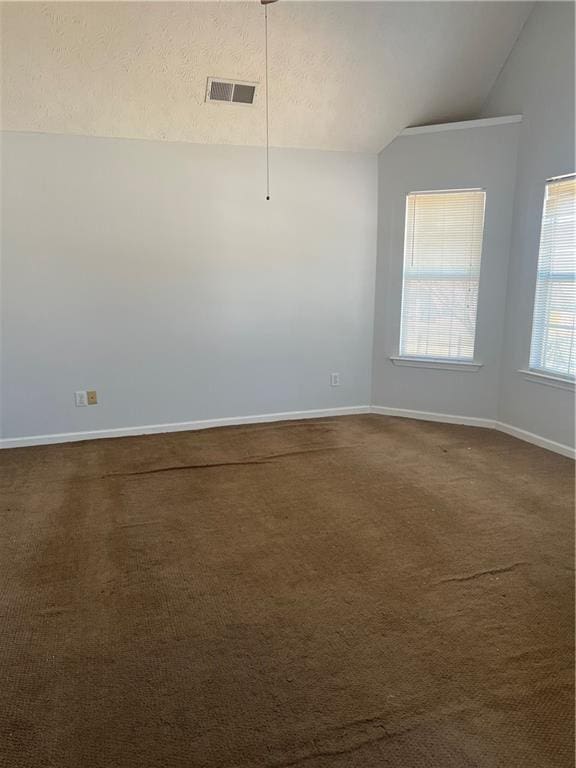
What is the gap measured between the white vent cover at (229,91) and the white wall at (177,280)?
44cm

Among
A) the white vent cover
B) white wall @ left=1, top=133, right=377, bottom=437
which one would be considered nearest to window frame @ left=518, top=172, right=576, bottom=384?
white wall @ left=1, top=133, right=377, bottom=437

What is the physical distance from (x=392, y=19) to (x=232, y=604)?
3615mm

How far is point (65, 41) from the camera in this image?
301 centimetres

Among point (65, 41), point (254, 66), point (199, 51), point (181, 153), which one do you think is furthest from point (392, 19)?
point (65, 41)

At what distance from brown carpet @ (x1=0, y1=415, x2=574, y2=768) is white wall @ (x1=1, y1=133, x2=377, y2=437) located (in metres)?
0.87

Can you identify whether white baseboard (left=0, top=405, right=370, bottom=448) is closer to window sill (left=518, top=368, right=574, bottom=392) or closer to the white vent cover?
window sill (left=518, top=368, right=574, bottom=392)

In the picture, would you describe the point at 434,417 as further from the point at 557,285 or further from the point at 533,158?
the point at 533,158

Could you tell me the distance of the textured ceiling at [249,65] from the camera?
299 cm

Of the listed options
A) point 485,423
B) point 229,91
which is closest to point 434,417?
point 485,423

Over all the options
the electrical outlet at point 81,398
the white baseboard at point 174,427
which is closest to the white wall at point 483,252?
the white baseboard at point 174,427

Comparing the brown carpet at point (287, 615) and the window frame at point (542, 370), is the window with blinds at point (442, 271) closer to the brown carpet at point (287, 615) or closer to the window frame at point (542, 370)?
the window frame at point (542, 370)

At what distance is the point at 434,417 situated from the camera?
453 centimetres

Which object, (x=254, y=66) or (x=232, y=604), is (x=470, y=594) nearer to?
(x=232, y=604)

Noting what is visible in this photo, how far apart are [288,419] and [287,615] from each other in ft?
8.76
